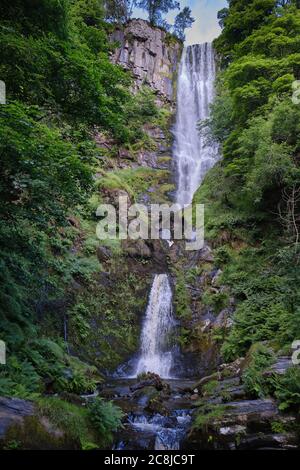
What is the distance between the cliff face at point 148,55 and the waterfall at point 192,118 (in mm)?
1070

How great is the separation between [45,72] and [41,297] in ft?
20.5

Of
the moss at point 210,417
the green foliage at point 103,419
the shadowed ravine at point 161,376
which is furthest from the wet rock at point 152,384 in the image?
the green foliage at point 103,419

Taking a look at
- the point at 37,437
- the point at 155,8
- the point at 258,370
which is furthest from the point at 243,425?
the point at 155,8

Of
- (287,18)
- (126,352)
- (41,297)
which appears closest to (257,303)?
(126,352)

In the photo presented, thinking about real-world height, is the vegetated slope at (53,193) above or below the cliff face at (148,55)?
below

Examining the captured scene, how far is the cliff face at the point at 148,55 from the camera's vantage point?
32156 mm

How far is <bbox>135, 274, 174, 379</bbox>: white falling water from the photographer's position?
12078 mm

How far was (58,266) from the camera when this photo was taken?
1205cm

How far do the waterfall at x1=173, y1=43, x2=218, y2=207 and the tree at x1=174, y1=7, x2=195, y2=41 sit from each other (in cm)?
538

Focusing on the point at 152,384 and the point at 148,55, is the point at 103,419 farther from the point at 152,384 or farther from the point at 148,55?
the point at 148,55

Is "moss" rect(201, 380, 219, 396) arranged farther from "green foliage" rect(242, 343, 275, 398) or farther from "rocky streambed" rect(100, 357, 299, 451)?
"green foliage" rect(242, 343, 275, 398)

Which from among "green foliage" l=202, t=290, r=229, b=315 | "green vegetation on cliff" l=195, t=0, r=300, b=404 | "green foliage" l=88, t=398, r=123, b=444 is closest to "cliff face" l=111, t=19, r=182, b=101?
"green vegetation on cliff" l=195, t=0, r=300, b=404

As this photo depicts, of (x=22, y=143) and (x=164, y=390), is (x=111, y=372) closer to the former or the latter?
(x=164, y=390)

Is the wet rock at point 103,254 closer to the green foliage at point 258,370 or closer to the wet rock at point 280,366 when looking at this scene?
the green foliage at point 258,370
